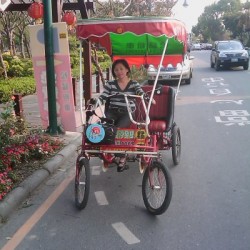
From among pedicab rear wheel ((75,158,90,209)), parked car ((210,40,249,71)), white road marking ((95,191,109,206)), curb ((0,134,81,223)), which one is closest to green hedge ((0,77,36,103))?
curb ((0,134,81,223))

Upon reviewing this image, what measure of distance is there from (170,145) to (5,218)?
2.73 m

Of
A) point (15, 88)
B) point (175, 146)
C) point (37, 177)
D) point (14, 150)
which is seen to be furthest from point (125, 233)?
point (15, 88)

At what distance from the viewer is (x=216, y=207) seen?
4520 mm

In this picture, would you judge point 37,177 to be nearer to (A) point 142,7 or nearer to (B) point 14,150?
(B) point 14,150

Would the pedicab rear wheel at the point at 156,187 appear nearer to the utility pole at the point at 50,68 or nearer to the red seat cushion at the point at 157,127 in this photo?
the red seat cushion at the point at 157,127

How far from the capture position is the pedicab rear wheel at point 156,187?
4277mm

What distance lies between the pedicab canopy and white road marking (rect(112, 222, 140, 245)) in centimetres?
260

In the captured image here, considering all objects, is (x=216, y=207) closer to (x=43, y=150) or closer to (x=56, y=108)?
(x=43, y=150)

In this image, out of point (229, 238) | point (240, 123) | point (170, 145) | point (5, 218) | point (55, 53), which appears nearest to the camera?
point (229, 238)

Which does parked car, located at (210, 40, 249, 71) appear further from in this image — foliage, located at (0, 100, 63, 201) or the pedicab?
foliage, located at (0, 100, 63, 201)

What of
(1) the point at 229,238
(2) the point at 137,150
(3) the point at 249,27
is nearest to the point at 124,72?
(2) the point at 137,150

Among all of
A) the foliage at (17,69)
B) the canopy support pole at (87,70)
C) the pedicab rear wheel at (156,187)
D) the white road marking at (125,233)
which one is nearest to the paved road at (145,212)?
the white road marking at (125,233)

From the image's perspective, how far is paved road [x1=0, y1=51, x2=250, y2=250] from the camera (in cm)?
378

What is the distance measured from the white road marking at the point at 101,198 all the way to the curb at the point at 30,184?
0.87m
